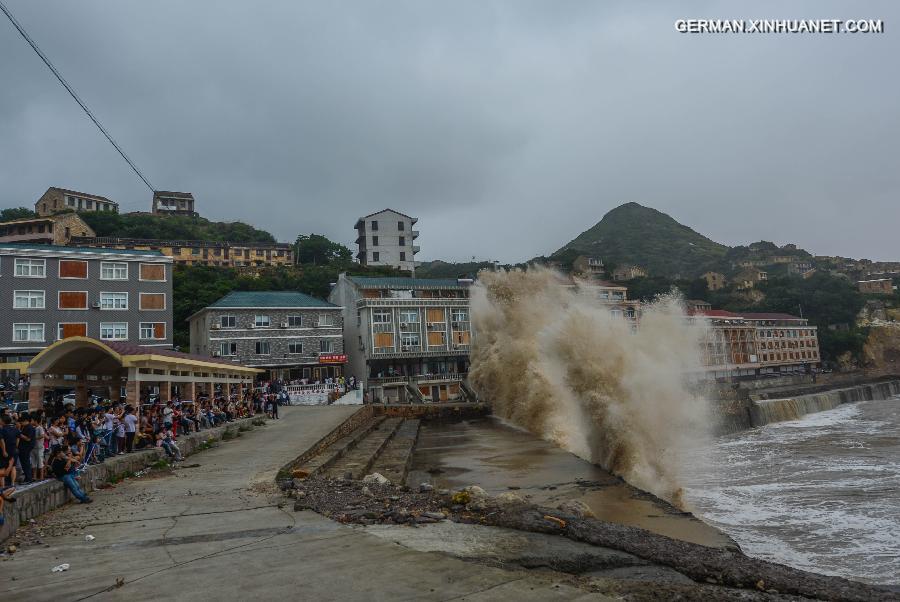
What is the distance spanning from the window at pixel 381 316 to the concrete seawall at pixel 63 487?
30681 mm

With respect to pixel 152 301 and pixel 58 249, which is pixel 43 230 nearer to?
pixel 58 249

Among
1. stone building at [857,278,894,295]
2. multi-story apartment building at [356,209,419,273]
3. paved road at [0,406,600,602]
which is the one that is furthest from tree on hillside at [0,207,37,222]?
stone building at [857,278,894,295]

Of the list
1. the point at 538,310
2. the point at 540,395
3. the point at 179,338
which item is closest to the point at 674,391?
the point at 540,395

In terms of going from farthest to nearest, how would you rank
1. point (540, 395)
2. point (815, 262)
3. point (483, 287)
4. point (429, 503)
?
1. point (815, 262)
2. point (483, 287)
3. point (540, 395)
4. point (429, 503)

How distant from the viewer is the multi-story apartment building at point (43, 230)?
65688 millimetres

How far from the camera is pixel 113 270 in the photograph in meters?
39.3

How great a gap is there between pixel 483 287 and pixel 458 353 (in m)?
8.82

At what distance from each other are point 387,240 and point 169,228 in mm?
32794

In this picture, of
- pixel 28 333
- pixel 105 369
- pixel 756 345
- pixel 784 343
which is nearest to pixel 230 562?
pixel 105 369

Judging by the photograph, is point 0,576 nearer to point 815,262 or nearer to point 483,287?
point 483,287

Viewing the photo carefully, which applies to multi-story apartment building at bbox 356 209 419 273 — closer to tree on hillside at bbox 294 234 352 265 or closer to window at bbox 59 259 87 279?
tree on hillside at bbox 294 234 352 265

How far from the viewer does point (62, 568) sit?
6387mm

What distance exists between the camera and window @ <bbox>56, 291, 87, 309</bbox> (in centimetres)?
3747

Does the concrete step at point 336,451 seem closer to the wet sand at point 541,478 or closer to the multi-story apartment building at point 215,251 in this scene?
the wet sand at point 541,478
